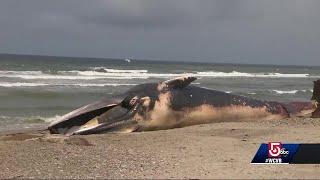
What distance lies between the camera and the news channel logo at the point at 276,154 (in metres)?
6.86

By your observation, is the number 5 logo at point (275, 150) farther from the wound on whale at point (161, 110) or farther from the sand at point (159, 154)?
the wound on whale at point (161, 110)

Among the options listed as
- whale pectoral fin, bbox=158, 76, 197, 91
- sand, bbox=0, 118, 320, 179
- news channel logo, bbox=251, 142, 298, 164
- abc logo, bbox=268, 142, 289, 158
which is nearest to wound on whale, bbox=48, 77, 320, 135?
whale pectoral fin, bbox=158, 76, 197, 91

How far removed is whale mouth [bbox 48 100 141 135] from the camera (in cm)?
1097

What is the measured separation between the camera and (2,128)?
13648mm

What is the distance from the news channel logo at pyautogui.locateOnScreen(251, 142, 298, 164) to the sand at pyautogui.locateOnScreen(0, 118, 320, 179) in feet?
0.37

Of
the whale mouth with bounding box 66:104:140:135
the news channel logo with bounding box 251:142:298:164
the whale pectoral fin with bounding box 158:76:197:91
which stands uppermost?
the whale pectoral fin with bounding box 158:76:197:91

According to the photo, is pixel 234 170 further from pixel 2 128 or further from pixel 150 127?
pixel 2 128

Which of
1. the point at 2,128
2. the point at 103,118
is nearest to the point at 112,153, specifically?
the point at 103,118

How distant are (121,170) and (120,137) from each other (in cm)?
353

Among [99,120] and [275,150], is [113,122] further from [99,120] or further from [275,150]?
[275,150]

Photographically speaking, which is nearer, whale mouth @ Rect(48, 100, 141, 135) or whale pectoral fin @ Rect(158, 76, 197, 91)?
whale mouth @ Rect(48, 100, 141, 135)

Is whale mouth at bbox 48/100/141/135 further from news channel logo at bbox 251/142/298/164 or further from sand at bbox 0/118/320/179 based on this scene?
→ news channel logo at bbox 251/142/298/164

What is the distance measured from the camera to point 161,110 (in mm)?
11570

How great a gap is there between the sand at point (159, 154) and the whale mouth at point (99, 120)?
1.67 feet
